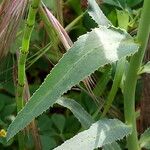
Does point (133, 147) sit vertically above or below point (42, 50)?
below

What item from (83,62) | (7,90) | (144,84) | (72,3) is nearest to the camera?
(83,62)

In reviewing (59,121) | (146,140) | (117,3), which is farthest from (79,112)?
(117,3)

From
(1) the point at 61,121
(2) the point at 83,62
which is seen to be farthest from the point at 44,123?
(2) the point at 83,62

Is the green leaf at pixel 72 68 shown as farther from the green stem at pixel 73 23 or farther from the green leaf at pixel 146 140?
the green stem at pixel 73 23

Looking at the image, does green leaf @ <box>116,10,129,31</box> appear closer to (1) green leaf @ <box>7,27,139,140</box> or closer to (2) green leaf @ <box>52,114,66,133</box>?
(2) green leaf @ <box>52,114,66,133</box>

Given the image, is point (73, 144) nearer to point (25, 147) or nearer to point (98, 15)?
point (98, 15)

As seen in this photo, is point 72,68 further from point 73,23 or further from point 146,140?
point 73,23

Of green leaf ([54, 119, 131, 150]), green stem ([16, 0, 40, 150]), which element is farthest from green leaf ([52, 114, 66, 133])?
green leaf ([54, 119, 131, 150])
